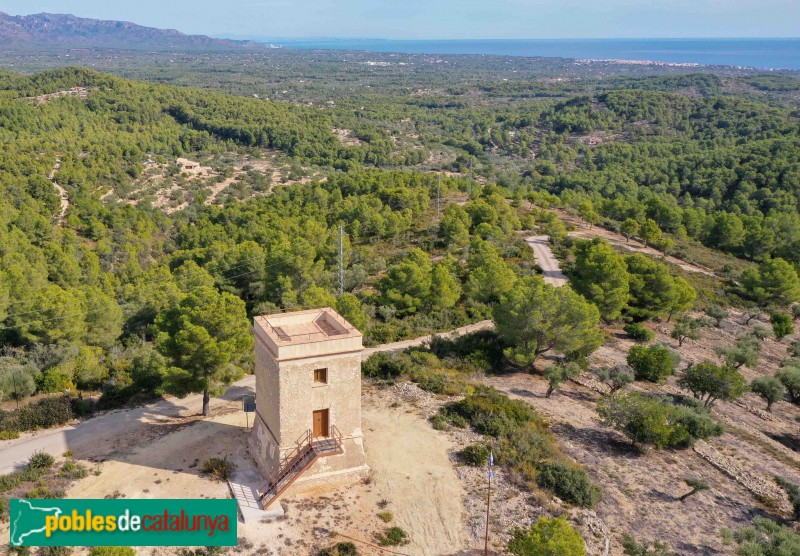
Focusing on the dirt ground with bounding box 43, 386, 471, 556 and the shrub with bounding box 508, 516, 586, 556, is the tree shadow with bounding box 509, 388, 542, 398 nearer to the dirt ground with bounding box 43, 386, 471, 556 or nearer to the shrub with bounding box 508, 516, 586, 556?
the dirt ground with bounding box 43, 386, 471, 556

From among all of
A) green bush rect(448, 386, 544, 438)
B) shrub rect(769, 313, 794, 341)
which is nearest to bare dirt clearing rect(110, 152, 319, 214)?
green bush rect(448, 386, 544, 438)

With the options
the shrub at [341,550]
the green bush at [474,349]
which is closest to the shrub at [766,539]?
the shrub at [341,550]

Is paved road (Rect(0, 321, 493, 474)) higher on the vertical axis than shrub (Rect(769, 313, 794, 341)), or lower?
higher

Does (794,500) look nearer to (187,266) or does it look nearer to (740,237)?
(187,266)

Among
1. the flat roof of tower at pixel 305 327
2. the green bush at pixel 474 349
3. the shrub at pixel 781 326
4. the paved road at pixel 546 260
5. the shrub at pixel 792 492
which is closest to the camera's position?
the flat roof of tower at pixel 305 327

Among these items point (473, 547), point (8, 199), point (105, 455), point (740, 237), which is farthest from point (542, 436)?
point (8, 199)

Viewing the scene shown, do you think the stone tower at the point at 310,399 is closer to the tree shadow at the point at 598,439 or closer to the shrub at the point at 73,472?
the shrub at the point at 73,472
